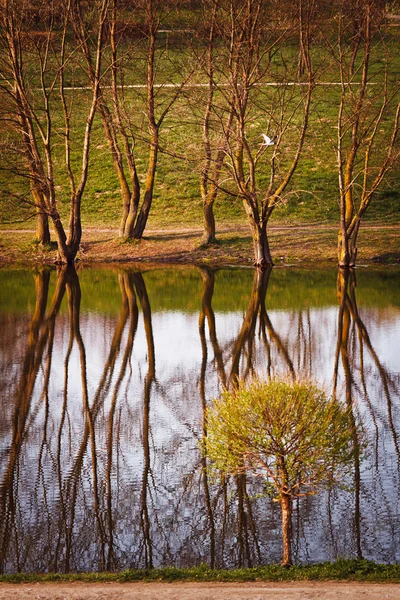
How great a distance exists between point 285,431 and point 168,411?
22.3ft

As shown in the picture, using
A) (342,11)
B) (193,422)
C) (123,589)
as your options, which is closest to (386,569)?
(123,589)

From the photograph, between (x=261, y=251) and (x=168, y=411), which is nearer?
(x=168, y=411)

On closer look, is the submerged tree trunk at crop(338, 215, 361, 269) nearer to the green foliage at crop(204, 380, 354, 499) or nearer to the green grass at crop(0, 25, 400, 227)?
the green grass at crop(0, 25, 400, 227)

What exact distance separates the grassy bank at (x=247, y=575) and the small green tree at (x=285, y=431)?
0.47 meters

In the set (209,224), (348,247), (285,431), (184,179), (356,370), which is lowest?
(285,431)

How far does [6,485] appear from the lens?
38.1 feet

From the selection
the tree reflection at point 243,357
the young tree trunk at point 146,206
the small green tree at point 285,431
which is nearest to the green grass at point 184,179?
the young tree trunk at point 146,206

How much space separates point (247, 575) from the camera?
8.45 m

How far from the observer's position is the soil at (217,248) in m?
36.7

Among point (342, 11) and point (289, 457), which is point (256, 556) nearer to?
point (289, 457)

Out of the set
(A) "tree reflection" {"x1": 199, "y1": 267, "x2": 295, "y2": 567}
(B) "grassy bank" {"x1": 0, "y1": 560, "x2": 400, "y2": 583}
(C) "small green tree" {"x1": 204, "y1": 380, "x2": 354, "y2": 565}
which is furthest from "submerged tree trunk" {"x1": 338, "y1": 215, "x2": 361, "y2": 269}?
(B) "grassy bank" {"x1": 0, "y1": 560, "x2": 400, "y2": 583}

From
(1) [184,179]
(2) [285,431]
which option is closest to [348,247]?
(1) [184,179]

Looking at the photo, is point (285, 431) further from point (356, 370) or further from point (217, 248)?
point (217, 248)

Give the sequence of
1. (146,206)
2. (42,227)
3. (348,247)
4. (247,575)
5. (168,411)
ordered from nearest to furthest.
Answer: (247,575), (168,411), (348,247), (42,227), (146,206)
